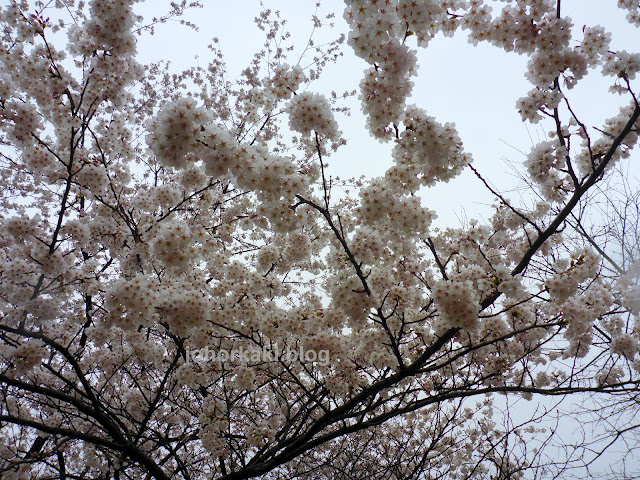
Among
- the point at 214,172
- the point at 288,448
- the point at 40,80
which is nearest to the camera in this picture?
the point at 214,172

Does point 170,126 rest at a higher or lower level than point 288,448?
higher

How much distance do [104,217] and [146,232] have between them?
2.51ft

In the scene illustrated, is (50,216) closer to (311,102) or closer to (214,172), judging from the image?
(214,172)

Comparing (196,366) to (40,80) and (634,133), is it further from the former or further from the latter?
(634,133)

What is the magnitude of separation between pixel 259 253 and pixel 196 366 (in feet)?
5.83

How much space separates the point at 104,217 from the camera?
5.66 metres

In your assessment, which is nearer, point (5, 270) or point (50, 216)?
point (5, 270)

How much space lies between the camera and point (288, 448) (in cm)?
404

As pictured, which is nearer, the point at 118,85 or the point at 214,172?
the point at 214,172

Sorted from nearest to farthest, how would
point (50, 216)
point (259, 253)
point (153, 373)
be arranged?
point (259, 253) → point (153, 373) → point (50, 216)

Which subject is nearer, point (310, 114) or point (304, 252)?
point (310, 114)

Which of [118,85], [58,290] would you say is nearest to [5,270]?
[58,290]

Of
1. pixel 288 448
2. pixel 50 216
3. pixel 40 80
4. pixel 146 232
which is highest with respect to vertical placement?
pixel 50 216

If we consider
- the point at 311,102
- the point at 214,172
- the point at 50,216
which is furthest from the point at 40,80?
the point at 50,216
